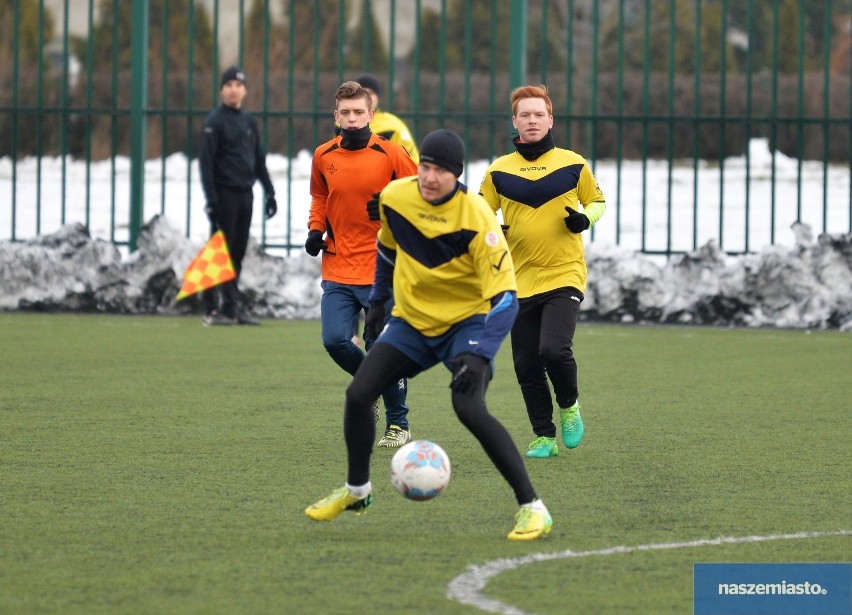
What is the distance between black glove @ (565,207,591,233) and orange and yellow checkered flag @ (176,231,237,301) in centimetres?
760

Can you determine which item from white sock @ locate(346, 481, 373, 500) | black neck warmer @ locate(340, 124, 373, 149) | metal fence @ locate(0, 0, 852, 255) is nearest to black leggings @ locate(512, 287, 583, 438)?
black neck warmer @ locate(340, 124, 373, 149)

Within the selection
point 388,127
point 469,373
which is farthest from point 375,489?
point 388,127

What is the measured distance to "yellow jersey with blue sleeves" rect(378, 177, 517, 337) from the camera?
6156 mm

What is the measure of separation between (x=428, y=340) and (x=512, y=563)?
3.57 feet

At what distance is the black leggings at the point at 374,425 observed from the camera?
6070mm

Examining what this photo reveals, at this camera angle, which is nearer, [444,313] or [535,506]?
[535,506]

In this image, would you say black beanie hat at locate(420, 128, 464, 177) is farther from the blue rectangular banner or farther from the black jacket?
the black jacket

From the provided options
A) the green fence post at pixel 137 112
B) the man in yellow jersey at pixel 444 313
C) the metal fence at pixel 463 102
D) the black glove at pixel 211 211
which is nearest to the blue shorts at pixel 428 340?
the man in yellow jersey at pixel 444 313

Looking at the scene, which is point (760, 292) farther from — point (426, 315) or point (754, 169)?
point (754, 169)

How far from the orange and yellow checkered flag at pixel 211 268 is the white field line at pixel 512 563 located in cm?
978

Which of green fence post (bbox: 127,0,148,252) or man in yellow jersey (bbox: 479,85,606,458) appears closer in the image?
man in yellow jersey (bbox: 479,85,606,458)

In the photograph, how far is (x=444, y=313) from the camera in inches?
249

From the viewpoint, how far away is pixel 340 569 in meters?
5.55

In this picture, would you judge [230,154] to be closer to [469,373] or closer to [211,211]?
[211,211]
